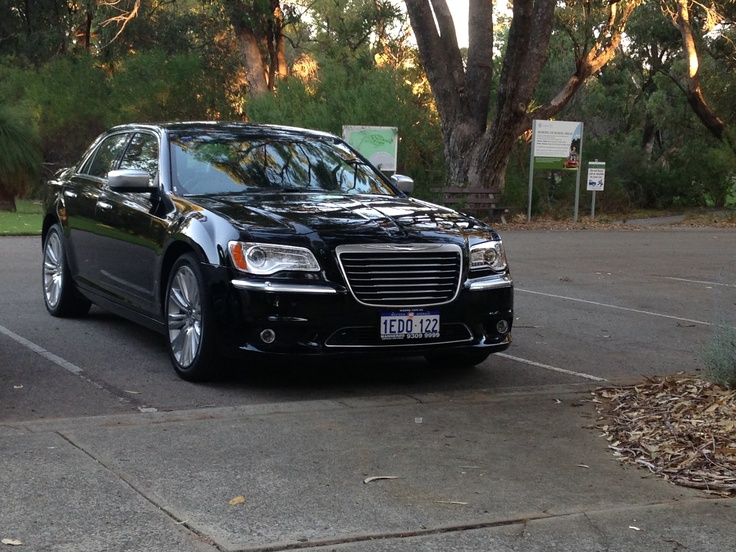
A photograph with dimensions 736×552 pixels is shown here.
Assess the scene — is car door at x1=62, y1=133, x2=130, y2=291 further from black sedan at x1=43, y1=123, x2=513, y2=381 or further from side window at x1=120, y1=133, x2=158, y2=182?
side window at x1=120, y1=133, x2=158, y2=182

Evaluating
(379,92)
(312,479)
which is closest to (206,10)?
(379,92)

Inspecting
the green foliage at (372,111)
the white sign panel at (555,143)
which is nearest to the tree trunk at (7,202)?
the green foliage at (372,111)

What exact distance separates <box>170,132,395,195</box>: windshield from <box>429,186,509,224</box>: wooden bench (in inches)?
596

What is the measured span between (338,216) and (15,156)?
20652 millimetres

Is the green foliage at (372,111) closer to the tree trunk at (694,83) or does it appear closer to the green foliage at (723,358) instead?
the tree trunk at (694,83)

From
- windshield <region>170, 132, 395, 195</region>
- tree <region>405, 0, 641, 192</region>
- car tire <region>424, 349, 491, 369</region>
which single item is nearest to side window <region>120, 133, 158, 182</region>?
windshield <region>170, 132, 395, 195</region>

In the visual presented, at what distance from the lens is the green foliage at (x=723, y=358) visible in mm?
6465

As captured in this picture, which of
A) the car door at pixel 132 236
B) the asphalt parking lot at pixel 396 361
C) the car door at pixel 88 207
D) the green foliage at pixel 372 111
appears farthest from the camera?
the green foliage at pixel 372 111

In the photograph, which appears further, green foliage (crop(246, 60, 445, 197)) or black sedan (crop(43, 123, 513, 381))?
green foliage (crop(246, 60, 445, 197))

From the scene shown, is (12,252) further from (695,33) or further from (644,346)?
(695,33)

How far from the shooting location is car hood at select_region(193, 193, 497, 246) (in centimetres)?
693

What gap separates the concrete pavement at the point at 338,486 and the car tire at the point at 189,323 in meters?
0.66

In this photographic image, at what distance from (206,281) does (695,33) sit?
35738mm

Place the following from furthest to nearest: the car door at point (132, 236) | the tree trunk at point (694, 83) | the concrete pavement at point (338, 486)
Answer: the tree trunk at point (694, 83) < the car door at point (132, 236) < the concrete pavement at point (338, 486)
